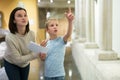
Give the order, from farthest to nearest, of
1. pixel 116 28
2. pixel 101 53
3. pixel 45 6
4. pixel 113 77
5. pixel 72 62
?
pixel 45 6
pixel 72 62
pixel 116 28
pixel 101 53
pixel 113 77

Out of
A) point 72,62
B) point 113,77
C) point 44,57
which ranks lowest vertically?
point 72,62

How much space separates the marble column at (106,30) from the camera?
3.79 metres

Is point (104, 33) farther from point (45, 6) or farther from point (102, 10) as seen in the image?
point (45, 6)

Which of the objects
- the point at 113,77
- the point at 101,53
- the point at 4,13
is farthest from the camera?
the point at 4,13

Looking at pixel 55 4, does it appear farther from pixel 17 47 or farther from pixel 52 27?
pixel 17 47

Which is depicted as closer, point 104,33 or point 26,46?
point 26,46

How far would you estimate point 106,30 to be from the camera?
3.87 metres

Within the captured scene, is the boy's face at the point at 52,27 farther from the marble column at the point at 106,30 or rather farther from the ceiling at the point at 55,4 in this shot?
the ceiling at the point at 55,4

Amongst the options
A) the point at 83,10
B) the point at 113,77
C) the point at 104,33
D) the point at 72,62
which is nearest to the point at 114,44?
the point at 104,33

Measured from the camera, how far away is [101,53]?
12.4 ft

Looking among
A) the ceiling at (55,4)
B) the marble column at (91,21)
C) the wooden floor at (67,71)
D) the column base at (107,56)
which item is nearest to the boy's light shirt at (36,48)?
the column base at (107,56)

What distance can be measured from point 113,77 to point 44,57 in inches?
32.8

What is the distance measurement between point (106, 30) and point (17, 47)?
157cm

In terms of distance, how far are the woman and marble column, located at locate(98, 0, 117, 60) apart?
1.32 m
